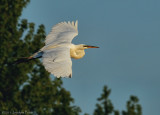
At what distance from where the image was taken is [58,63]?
16.8 metres

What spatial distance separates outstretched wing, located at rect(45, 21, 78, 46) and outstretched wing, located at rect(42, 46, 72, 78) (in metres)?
2.02

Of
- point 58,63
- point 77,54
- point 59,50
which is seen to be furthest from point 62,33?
point 58,63

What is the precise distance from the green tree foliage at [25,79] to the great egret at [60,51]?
5540 mm

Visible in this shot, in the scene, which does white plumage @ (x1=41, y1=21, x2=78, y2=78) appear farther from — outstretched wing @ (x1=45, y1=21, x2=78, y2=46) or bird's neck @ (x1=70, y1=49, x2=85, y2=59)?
bird's neck @ (x1=70, y1=49, x2=85, y2=59)

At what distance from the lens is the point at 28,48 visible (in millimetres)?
27016

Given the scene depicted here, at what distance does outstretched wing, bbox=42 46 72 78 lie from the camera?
16406mm

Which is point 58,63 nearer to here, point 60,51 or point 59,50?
point 60,51

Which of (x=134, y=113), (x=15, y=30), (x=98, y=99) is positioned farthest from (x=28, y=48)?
(x=134, y=113)

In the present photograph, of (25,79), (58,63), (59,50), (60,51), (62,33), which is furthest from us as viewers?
(25,79)

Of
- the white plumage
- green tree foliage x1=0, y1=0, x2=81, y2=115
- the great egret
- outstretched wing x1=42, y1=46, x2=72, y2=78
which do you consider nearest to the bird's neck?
the great egret

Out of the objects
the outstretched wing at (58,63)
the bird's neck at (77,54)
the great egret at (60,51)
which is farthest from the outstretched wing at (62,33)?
the outstretched wing at (58,63)

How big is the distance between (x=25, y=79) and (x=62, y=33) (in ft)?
20.1

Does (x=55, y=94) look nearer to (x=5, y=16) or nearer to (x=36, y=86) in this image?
(x=36, y=86)

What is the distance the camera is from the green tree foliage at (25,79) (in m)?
26.2
